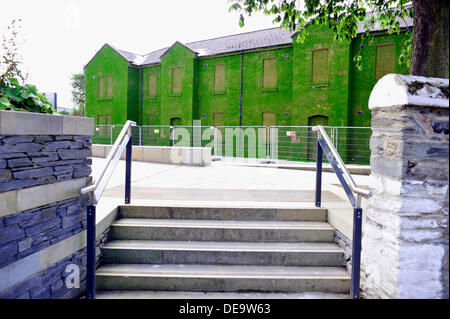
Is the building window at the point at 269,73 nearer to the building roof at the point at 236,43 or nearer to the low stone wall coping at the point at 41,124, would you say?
the building roof at the point at 236,43

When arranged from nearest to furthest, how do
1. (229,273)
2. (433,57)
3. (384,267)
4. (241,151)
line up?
(384,267), (229,273), (433,57), (241,151)

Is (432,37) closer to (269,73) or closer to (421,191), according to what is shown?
(421,191)

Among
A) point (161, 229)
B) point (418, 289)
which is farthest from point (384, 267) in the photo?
point (161, 229)

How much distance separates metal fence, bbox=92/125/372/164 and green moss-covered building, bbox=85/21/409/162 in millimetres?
1123

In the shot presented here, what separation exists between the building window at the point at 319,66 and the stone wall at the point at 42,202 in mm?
14711

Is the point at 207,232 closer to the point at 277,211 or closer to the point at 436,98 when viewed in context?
the point at 277,211

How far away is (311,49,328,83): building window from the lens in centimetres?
1579

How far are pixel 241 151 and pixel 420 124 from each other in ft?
37.5

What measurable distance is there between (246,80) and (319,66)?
4583mm

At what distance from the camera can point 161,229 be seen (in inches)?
152

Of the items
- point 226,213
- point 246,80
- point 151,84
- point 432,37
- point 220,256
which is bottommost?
point 220,256

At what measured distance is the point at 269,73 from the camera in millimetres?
18000

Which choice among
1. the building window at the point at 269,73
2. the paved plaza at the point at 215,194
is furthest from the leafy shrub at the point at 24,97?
the building window at the point at 269,73

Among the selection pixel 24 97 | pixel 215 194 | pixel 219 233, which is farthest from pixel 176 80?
pixel 24 97
